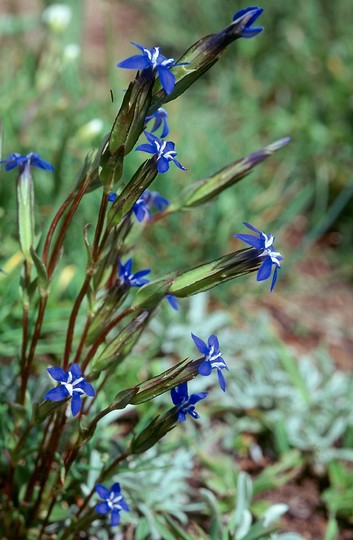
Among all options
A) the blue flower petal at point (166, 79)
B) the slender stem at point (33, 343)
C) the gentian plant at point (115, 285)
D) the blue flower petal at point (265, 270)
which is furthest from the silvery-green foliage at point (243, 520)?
the blue flower petal at point (166, 79)

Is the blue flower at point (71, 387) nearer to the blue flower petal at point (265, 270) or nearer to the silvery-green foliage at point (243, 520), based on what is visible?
the blue flower petal at point (265, 270)

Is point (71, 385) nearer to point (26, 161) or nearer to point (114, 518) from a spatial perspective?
point (114, 518)

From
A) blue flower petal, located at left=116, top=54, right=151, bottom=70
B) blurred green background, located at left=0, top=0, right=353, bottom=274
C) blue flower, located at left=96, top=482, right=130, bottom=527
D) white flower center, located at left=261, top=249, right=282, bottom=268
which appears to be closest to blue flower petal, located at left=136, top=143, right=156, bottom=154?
blue flower petal, located at left=116, top=54, right=151, bottom=70

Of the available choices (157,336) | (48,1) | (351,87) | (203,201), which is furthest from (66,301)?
(351,87)

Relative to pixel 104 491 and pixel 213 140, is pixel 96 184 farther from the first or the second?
pixel 213 140

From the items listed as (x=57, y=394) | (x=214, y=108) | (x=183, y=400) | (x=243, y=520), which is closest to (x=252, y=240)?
(x=183, y=400)

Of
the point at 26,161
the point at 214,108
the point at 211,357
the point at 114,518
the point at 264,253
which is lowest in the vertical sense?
the point at 114,518

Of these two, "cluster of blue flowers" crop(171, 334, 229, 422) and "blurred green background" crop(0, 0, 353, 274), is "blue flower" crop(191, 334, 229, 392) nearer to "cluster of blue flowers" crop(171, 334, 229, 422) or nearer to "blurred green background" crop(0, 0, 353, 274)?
"cluster of blue flowers" crop(171, 334, 229, 422)
